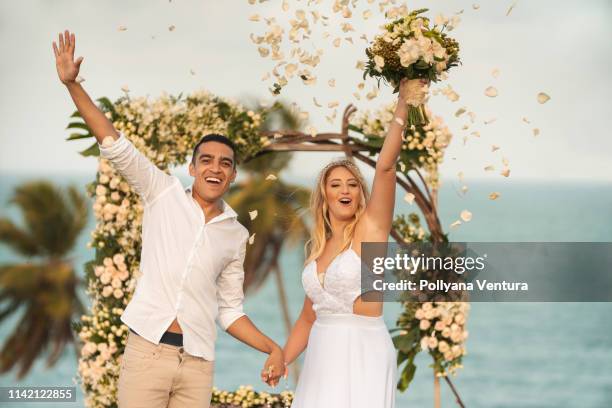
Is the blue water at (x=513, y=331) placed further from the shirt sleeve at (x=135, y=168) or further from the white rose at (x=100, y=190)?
the shirt sleeve at (x=135, y=168)

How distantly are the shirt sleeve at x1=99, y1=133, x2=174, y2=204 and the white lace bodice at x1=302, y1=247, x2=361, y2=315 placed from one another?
2.46ft

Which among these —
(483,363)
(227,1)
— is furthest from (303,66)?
(483,363)

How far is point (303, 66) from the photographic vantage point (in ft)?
12.8

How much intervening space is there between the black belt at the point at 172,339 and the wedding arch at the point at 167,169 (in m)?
1.38

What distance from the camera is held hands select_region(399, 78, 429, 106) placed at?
340 centimetres

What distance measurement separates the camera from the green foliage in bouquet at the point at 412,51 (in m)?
3.34

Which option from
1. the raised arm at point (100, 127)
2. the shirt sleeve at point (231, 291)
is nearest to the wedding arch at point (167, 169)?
the shirt sleeve at point (231, 291)

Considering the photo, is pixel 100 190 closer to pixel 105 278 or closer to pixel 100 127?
pixel 105 278

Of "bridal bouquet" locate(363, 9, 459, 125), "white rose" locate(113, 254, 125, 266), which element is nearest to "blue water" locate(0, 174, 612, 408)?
"white rose" locate(113, 254, 125, 266)

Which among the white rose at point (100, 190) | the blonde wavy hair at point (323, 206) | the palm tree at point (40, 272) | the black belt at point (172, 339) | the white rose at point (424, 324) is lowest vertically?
the black belt at point (172, 339)

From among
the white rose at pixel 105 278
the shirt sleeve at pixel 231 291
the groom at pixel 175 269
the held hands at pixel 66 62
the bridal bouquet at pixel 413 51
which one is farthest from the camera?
the white rose at pixel 105 278

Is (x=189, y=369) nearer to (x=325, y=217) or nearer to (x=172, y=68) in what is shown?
(x=325, y=217)

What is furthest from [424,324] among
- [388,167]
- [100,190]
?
[100,190]

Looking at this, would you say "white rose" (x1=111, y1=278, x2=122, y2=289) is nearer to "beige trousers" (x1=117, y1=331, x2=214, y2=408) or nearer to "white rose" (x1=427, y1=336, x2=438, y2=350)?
"beige trousers" (x1=117, y1=331, x2=214, y2=408)
